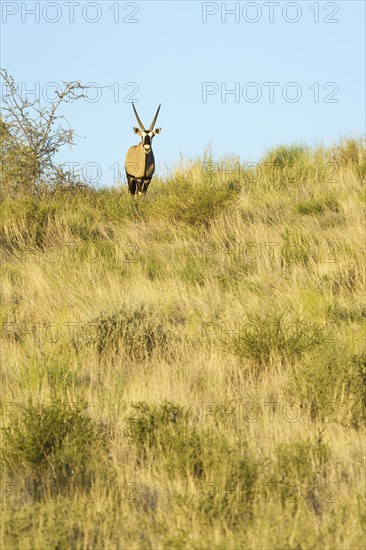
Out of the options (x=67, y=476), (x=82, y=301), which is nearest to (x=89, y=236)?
(x=82, y=301)

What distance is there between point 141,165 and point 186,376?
1075 cm

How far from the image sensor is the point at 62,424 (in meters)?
5.29

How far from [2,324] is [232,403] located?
3.45 meters

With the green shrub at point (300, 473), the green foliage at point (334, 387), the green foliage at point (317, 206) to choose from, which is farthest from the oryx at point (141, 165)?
the green shrub at point (300, 473)

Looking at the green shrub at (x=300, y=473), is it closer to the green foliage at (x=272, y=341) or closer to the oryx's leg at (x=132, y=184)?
the green foliage at (x=272, y=341)

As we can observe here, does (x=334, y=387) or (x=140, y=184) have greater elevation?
(x=140, y=184)

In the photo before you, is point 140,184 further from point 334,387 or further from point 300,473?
point 300,473

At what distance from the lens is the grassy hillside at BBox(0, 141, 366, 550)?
429 cm

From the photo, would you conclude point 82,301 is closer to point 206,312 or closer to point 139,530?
point 206,312

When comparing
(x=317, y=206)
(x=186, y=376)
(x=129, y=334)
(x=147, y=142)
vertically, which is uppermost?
(x=147, y=142)

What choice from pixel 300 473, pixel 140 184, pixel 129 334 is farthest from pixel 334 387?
pixel 140 184

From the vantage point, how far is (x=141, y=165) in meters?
16.9

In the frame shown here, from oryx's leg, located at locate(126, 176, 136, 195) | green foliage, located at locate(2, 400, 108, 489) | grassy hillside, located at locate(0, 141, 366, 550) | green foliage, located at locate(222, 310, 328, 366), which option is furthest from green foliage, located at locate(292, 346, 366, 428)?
oryx's leg, located at locate(126, 176, 136, 195)

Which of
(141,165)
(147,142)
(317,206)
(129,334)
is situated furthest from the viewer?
(141,165)
